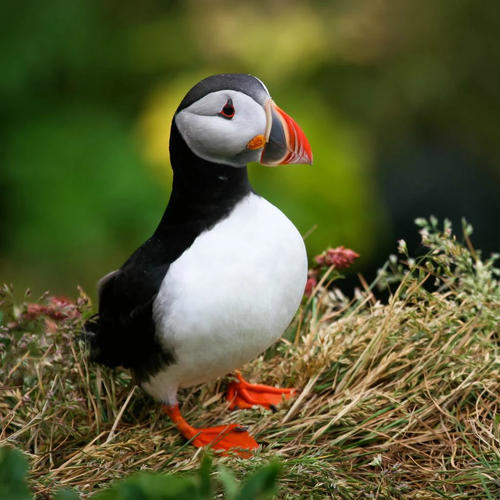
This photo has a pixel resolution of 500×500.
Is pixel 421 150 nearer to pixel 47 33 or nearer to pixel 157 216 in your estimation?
pixel 157 216

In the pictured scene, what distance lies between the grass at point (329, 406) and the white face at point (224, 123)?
65 cm

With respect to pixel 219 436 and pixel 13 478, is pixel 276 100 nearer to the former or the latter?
pixel 219 436

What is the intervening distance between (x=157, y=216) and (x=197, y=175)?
309 cm

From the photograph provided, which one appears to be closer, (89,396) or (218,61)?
(89,396)

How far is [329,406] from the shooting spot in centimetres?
270

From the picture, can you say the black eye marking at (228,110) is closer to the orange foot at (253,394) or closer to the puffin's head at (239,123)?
the puffin's head at (239,123)

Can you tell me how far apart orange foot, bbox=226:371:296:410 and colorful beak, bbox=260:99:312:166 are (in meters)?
0.80

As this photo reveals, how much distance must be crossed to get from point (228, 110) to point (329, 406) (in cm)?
96

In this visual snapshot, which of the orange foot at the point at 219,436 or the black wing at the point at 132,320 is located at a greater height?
the black wing at the point at 132,320

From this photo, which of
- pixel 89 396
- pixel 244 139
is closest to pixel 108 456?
pixel 89 396

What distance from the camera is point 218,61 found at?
20.4 ft

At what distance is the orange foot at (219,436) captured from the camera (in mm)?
2539

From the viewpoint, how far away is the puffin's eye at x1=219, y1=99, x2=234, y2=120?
7.80 ft

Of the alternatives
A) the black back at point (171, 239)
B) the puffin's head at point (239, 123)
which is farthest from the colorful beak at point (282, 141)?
the black back at point (171, 239)
